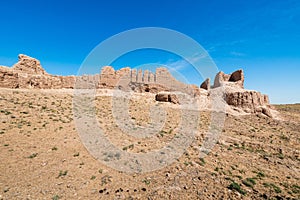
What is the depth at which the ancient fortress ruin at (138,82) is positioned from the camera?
96.3ft

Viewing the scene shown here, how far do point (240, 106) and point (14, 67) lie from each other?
41297 mm

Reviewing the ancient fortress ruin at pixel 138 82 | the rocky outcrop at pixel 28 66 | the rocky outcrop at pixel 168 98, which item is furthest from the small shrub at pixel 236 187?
the rocky outcrop at pixel 28 66

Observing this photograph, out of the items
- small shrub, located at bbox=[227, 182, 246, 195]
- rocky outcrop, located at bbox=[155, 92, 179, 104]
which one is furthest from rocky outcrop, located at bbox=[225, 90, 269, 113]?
small shrub, located at bbox=[227, 182, 246, 195]

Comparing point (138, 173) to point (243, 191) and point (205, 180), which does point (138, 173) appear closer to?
point (205, 180)

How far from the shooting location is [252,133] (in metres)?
19.3

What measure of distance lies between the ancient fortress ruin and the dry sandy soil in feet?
55.2

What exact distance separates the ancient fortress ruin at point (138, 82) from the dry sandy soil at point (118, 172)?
1681 centimetres

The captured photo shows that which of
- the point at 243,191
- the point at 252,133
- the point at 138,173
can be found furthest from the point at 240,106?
the point at 138,173

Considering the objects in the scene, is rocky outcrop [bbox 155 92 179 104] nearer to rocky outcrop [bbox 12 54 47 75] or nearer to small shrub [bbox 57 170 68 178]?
small shrub [bbox 57 170 68 178]

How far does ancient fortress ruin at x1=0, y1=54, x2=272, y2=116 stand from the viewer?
29.3 meters

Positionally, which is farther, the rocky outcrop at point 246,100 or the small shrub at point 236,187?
the rocky outcrop at point 246,100

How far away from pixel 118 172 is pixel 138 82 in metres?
29.5

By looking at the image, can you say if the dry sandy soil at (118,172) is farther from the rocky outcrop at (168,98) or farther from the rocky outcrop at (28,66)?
the rocky outcrop at (28,66)

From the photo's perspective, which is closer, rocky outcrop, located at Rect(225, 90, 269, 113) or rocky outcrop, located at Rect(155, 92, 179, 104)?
rocky outcrop, located at Rect(155, 92, 179, 104)
